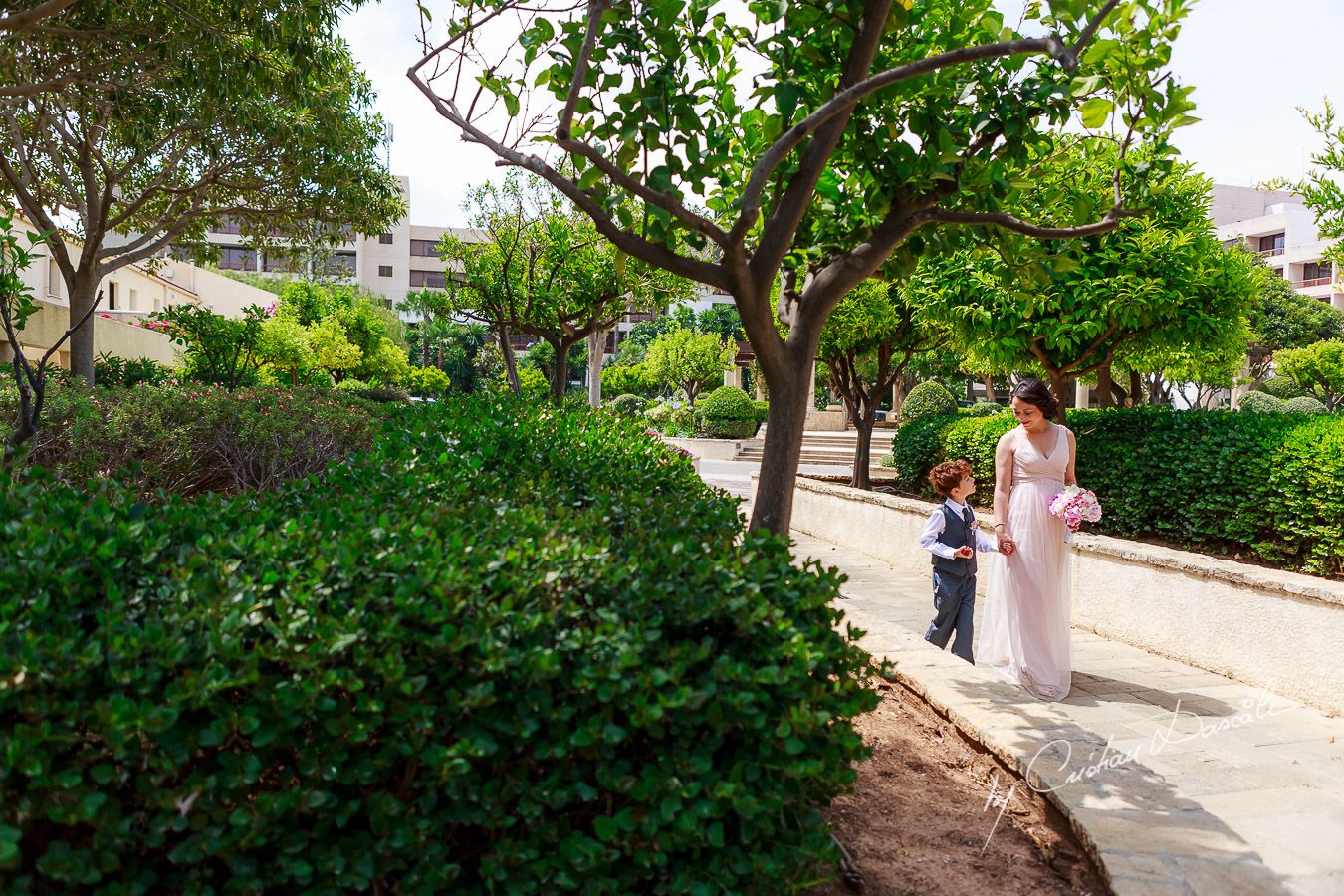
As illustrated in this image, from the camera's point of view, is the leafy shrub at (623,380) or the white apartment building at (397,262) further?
the white apartment building at (397,262)

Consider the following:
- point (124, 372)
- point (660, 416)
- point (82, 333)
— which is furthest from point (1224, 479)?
point (660, 416)

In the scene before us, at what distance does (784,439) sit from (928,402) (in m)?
29.3

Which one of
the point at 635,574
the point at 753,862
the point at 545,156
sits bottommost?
the point at 753,862

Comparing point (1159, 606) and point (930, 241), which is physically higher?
point (930, 241)

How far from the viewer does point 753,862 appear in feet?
6.65

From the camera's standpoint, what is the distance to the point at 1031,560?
5352 mm

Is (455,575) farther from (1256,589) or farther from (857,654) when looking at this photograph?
(1256,589)

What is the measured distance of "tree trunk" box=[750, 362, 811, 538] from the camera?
3.77 metres

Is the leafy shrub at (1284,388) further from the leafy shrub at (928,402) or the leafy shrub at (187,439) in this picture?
the leafy shrub at (187,439)

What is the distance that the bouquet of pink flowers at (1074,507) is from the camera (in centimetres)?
513

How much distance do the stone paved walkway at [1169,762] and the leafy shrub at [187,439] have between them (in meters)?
5.30

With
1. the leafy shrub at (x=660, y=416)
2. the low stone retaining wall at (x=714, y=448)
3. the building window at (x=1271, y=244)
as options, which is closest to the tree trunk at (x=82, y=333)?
the low stone retaining wall at (x=714, y=448)

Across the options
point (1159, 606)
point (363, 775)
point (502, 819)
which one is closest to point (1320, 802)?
point (1159, 606)

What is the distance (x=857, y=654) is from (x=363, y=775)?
124cm
